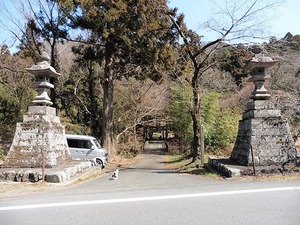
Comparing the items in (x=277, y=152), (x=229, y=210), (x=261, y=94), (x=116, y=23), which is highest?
(x=116, y=23)

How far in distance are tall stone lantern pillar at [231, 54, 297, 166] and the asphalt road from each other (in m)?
2.87

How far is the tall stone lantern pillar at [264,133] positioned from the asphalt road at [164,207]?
2.87 metres

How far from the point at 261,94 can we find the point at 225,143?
10753mm

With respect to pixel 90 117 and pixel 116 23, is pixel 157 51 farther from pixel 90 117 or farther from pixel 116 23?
pixel 90 117

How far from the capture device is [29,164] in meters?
10.0

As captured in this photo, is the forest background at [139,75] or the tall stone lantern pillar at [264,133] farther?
the forest background at [139,75]

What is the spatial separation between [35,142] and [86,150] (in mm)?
7483

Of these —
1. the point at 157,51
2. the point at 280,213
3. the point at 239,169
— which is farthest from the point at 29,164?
the point at 157,51

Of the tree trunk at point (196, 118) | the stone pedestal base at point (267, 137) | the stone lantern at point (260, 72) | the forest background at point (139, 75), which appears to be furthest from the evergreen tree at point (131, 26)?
the stone pedestal base at point (267, 137)

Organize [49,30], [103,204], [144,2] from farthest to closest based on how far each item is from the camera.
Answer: [49,30] → [144,2] → [103,204]

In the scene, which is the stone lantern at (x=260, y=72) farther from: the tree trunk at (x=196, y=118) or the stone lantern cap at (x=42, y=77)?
the stone lantern cap at (x=42, y=77)

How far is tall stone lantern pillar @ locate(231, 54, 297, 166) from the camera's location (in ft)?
32.4

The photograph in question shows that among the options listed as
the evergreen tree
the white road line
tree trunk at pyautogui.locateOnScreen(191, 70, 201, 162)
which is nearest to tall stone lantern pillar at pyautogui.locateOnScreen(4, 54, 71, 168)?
the white road line

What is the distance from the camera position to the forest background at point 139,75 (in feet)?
51.0
